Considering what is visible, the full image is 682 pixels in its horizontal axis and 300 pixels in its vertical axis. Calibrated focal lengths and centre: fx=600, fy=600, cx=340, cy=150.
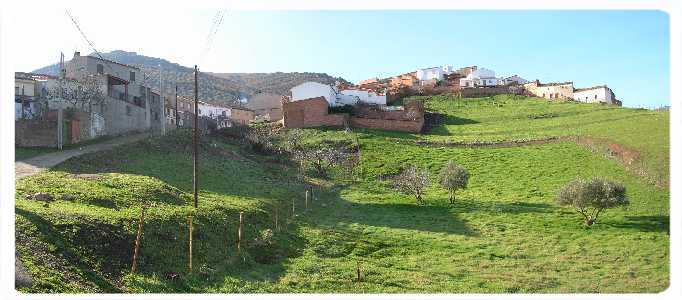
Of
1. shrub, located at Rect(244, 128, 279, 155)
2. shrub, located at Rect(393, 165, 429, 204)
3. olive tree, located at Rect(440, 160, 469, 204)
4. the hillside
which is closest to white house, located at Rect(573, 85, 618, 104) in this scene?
the hillside

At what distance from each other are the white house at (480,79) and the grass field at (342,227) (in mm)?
42993

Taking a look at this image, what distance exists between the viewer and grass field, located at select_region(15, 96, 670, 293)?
54.9ft

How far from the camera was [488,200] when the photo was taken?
35719 millimetres

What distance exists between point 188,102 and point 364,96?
21407 millimetres

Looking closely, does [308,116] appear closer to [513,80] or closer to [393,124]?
[393,124]

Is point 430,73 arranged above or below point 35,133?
above

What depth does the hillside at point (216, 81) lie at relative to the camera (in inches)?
4048

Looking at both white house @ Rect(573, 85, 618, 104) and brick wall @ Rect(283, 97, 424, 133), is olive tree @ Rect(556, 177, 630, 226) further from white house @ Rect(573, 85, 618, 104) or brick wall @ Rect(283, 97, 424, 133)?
white house @ Rect(573, 85, 618, 104)

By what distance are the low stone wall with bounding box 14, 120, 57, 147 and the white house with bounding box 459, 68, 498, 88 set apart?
211 ft

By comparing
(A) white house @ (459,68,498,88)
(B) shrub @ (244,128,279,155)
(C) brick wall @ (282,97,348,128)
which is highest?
(A) white house @ (459,68,498,88)

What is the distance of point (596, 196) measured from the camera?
99.5 feet

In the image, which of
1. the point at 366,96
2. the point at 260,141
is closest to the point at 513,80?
the point at 366,96

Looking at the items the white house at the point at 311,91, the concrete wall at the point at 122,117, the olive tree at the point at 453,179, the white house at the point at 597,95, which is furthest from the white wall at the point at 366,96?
the olive tree at the point at 453,179

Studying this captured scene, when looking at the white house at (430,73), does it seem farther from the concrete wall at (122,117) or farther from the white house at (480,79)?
the concrete wall at (122,117)
